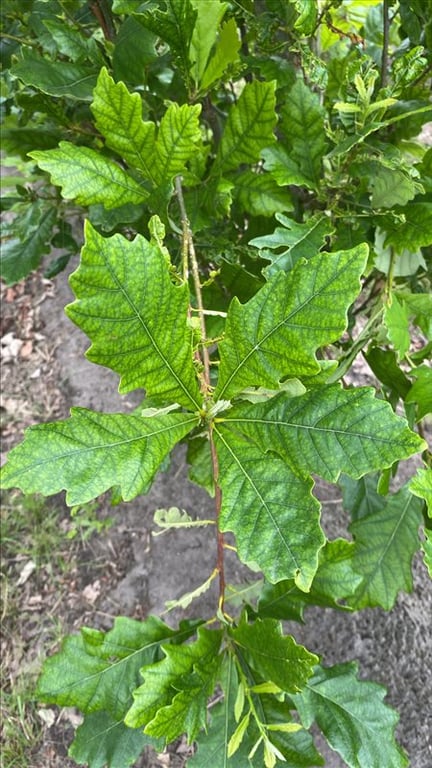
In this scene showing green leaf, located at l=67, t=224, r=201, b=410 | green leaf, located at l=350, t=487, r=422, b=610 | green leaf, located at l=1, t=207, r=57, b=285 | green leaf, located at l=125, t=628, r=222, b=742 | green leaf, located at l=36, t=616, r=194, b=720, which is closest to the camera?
green leaf, located at l=67, t=224, r=201, b=410

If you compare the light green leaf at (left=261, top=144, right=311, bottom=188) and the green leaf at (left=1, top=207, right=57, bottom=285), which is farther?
the green leaf at (left=1, top=207, right=57, bottom=285)

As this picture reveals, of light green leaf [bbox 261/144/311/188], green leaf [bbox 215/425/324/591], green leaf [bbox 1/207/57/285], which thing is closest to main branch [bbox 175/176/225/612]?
green leaf [bbox 215/425/324/591]

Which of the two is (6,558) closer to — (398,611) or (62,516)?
(62,516)

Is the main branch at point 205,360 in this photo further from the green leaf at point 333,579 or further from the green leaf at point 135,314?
the green leaf at point 333,579

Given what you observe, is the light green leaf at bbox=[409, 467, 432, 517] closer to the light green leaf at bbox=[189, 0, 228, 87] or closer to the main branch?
the main branch

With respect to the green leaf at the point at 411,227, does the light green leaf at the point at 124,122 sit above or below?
above

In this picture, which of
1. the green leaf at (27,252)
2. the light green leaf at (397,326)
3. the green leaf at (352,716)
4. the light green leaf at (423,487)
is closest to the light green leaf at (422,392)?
the light green leaf at (397,326)

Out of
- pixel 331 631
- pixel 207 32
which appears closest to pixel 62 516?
pixel 331 631
